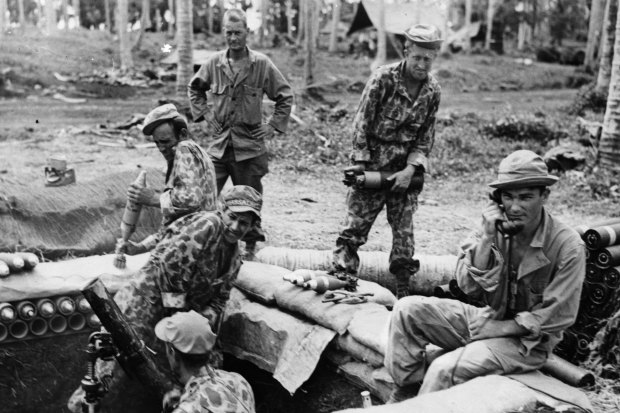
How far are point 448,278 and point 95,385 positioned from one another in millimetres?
3215

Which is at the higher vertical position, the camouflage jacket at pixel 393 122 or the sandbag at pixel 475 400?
the camouflage jacket at pixel 393 122

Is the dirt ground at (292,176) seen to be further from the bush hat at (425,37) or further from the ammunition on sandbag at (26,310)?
the bush hat at (425,37)

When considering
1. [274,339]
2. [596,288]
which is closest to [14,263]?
[274,339]

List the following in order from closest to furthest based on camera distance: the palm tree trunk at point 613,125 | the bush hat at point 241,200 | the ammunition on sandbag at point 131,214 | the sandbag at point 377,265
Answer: the bush hat at point 241,200
the ammunition on sandbag at point 131,214
the sandbag at point 377,265
the palm tree trunk at point 613,125

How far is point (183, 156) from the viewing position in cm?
489

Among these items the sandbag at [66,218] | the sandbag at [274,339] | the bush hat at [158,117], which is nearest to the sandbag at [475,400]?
the sandbag at [274,339]

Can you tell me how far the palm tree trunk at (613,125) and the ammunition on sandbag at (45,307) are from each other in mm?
7391

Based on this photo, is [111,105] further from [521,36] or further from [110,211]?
[521,36]

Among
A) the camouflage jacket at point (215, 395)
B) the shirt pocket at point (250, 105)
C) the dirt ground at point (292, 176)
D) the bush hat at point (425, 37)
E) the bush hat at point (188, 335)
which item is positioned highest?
the bush hat at point (425, 37)

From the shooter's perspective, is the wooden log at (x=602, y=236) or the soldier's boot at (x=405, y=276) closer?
the wooden log at (x=602, y=236)

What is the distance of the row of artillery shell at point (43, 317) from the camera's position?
5.37 meters

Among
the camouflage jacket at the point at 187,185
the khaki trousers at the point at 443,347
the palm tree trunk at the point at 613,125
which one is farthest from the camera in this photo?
the palm tree trunk at the point at 613,125

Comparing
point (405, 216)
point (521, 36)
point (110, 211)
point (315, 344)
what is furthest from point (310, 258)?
point (521, 36)

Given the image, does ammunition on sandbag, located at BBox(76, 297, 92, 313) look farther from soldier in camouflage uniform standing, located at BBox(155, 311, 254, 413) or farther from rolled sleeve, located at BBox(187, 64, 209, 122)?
rolled sleeve, located at BBox(187, 64, 209, 122)
